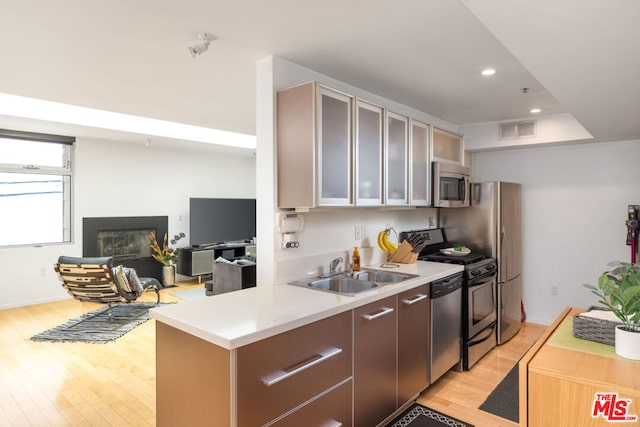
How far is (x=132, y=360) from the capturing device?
338cm

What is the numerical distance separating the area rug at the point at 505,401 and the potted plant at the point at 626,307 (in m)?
1.37

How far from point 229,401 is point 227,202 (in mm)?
5832

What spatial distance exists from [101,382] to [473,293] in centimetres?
308

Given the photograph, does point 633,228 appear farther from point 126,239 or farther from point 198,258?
point 126,239

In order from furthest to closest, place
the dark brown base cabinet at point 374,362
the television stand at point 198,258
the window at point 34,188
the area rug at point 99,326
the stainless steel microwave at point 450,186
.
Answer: the television stand at point 198,258, the window at point 34,188, the area rug at point 99,326, the stainless steel microwave at point 450,186, the dark brown base cabinet at point 374,362

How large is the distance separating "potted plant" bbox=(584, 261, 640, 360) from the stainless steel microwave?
2.13 m

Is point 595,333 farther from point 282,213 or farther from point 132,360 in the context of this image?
point 132,360

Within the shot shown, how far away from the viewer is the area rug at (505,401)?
2.54m

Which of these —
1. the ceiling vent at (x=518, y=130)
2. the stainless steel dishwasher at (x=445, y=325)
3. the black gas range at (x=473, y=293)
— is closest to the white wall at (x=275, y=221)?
the stainless steel dishwasher at (x=445, y=325)

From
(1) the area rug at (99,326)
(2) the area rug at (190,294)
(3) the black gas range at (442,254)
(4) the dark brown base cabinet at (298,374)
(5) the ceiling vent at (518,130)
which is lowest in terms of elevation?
(1) the area rug at (99,326)

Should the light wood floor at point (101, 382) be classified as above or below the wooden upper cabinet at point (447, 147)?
below

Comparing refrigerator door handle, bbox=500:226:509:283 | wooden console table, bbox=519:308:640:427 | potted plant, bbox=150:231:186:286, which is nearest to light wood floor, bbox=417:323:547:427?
refrigerator door handle, bbox=500:226:509:283

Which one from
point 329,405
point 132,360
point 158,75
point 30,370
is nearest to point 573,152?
point 329,405

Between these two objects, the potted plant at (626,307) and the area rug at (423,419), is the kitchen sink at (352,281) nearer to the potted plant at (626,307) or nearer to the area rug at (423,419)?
the area rug at (423,419)
